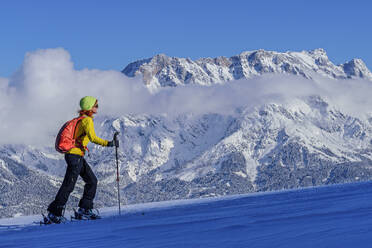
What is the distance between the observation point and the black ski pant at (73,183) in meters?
20.7

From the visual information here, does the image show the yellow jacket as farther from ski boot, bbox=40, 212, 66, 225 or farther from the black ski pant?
ski boot, bbox=40, 212, 66, 225

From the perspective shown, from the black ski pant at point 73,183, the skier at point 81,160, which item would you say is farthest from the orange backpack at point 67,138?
the black ski pant at point 73,183

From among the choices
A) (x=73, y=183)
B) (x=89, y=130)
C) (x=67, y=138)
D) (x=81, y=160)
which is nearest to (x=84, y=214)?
(x=73, y=183)

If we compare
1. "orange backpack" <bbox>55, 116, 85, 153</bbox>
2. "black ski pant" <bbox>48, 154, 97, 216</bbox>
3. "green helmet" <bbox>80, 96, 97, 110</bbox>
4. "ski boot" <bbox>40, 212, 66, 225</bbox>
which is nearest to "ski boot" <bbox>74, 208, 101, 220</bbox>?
"black ski pant" <bbox>48, 154, 97, 216</bbox>

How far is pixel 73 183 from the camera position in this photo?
21266mm

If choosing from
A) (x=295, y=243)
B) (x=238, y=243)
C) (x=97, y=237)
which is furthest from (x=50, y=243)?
(x=295, y=243)

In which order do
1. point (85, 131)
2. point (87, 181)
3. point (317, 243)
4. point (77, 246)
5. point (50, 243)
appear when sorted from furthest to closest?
point (87, 181)
point (85, 131)
point (50, 243)
point (77, 246)
point (317, 243)

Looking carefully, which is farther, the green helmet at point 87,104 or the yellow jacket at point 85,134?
the green helmet at point 87,104

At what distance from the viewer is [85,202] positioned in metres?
22.5

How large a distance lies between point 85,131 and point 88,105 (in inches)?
48.4

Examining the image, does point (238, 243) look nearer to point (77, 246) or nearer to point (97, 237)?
point (77, 246)

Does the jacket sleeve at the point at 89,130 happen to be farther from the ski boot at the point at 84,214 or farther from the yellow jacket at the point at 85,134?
the ski boot at the point at 84,214

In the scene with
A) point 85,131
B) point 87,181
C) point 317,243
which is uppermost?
point 85,131

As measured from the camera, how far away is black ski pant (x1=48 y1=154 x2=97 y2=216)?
20.7 meters
